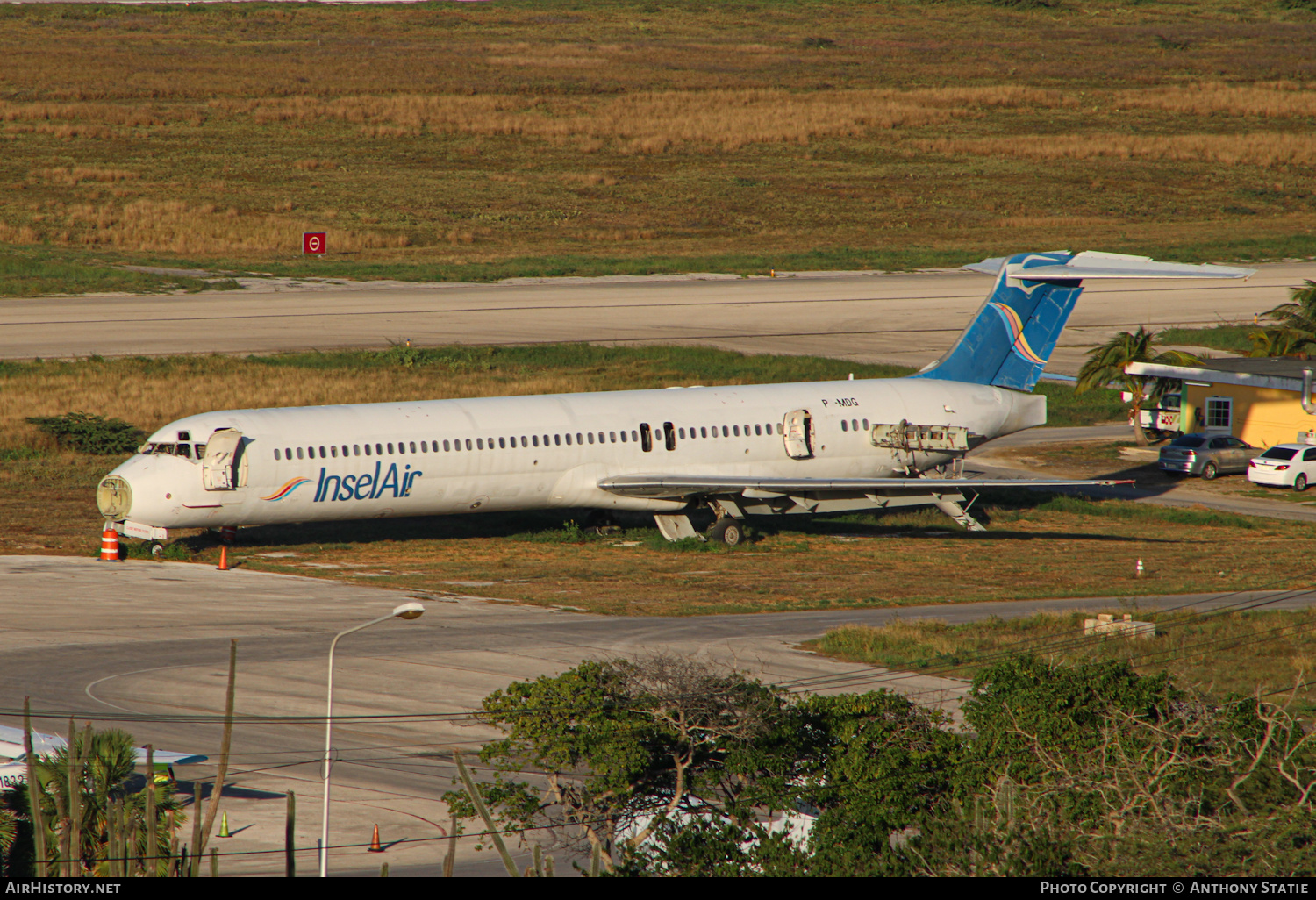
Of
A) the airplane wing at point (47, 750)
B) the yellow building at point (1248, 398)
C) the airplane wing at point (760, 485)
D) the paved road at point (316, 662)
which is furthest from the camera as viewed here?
the yellow building at point (1248, 398)

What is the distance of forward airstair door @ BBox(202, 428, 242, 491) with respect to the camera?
3988cm

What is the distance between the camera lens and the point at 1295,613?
37.6 m

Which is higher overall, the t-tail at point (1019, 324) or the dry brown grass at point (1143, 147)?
the dry brown grass at point (1143, 147)

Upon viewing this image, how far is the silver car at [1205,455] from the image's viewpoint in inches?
2315

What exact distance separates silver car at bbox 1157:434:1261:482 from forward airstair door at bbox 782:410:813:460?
18.5 meters

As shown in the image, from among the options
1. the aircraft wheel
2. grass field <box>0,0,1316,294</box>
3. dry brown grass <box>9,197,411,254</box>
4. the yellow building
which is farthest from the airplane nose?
dry brown grass <box>9,197,411,254</box>

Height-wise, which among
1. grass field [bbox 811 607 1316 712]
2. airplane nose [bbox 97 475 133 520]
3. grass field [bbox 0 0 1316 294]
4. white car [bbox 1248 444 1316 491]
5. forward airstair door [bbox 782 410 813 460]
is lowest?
grass field [bbox 811 607 1316 712]

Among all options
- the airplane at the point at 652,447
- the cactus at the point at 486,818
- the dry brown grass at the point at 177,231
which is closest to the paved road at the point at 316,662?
the cactus at the point at 486,818

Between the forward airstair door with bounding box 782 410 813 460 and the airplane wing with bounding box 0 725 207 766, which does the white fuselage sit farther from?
the airplane wing with bounding box 0 725 207 766

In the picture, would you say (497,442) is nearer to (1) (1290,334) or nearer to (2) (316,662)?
(2) (316,662)

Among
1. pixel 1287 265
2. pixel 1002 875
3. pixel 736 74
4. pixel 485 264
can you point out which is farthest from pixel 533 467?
pixel 736 74

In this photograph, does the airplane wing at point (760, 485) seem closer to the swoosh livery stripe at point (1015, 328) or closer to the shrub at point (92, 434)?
the swoosh livery stripe at point (1015, 328)

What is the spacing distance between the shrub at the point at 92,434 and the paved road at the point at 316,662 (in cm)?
1504
